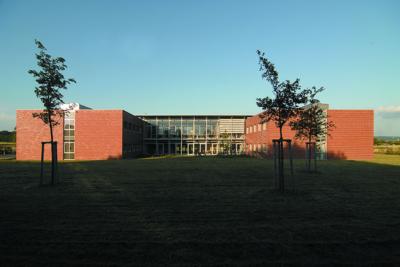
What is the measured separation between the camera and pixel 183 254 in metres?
3.78

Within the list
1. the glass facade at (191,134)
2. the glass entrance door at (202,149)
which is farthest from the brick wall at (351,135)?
the glass entrance door at (202,149)

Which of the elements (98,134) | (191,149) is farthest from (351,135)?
(98,134)

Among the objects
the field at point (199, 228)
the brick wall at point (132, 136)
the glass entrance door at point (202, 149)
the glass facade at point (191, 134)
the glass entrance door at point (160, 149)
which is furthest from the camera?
the glass entrance door at point (160, 149)

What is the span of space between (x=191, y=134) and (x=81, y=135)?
61.6 feet

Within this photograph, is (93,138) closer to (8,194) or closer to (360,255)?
(8,194)

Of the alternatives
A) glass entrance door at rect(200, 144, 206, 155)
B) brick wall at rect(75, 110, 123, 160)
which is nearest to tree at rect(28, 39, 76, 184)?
brick wall at rect(75, 110, 123, 160)

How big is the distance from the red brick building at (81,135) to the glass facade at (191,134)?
1235 centimetres

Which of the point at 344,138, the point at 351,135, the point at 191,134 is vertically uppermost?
the point at 191,134

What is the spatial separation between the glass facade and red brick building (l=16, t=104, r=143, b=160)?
1235 cm

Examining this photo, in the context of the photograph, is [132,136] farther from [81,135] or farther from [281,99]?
[281,99]

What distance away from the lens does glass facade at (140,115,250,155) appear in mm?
41125

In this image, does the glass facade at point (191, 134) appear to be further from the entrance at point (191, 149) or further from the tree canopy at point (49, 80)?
the tree canopy at point (49, 80)

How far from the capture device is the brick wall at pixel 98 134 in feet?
93.5

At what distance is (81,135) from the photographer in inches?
1122
